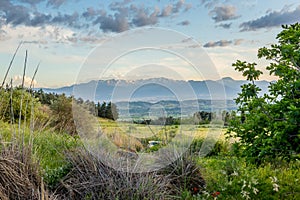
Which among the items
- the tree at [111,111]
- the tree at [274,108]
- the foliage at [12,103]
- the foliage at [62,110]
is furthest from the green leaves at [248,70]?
the foliage at [62,110]

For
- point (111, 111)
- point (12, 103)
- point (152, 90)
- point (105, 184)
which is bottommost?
point (105, 184)

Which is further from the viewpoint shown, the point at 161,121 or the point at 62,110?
the point at 62,110

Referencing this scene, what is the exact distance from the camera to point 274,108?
Answer: 533 centimetres

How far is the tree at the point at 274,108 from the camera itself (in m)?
5.16

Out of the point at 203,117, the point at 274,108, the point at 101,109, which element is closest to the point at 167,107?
the point at 203,117

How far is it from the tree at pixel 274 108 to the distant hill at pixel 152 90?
0.31 metres

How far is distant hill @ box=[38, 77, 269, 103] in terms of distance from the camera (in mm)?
5984

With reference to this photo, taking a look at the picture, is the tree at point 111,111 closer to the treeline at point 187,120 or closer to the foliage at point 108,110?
the foliage at point 108,110

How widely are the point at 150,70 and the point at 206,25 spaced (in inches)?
86.5

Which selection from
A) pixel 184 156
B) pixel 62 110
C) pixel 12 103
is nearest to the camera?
pixel 184 156

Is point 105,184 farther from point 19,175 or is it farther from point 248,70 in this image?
point 248,70

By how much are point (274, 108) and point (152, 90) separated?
191 centimetres

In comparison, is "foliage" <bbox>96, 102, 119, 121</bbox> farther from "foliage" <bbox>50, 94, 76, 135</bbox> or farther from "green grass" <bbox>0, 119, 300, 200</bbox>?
"foliage" <bbox>50, 94, 76, 135</bbox>

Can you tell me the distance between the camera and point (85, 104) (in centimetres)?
646
